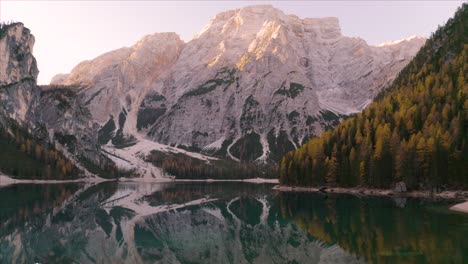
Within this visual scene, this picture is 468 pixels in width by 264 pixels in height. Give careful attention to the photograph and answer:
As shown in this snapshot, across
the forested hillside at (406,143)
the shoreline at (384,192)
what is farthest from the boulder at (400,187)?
the forested hillside at (406,143)

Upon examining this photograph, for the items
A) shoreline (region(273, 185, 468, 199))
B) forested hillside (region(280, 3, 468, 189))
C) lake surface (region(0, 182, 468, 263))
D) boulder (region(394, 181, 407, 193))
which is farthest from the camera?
boulder (region(394, 181, 407, 193))

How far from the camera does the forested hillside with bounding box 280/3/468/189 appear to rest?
4614 inches

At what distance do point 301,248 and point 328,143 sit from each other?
11458 centimetres

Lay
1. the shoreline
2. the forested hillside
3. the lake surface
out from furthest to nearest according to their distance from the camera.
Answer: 1. the forested hillside
2. the shoreline
3. the lake surface

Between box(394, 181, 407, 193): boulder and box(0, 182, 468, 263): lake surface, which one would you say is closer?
box(0, 182, 468, 263): lake surface

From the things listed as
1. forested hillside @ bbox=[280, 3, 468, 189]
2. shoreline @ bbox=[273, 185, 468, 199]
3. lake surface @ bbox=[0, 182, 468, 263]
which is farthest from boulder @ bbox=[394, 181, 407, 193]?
lake surface @ bbox=[0, 182, 468, 263]

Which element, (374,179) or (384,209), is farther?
(374,179)

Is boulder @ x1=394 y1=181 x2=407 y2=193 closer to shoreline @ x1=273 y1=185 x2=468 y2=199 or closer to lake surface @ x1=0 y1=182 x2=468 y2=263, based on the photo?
shoreline @ x1=273 y1=185 x2=468 y2=199

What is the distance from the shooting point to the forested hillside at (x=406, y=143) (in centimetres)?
11719

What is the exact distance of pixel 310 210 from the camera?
85438mm

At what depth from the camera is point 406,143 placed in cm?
12606

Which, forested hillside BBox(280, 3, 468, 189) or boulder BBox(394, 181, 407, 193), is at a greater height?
forested hillside BBox(280, 3, 468, 189)

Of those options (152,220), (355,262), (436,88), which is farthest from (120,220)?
(436,88)

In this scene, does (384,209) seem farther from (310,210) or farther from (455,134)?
(455,134)
